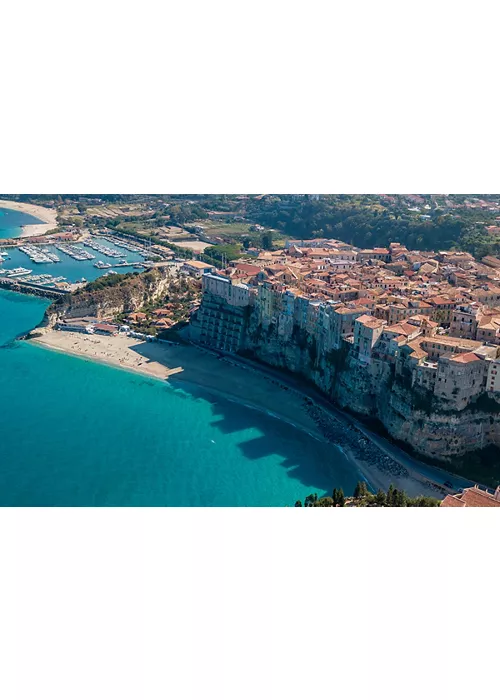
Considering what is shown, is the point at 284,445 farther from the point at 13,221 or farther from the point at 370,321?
the point at 13,221

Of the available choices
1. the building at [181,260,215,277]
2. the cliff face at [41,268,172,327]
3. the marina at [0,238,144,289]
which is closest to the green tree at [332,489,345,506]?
the cliff face at [41,268,172,327]

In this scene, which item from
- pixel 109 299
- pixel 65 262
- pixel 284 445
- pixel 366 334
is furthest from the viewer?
pixel 65 262

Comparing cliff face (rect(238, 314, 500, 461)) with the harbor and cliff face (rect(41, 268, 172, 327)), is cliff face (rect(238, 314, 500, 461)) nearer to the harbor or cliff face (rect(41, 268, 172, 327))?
cliff face (rect(41, 268, 172, 327))

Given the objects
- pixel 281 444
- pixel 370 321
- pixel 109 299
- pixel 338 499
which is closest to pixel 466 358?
pixel 370 321

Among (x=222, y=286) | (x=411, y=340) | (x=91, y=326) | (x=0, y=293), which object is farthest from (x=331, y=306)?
(x=0, y=293)

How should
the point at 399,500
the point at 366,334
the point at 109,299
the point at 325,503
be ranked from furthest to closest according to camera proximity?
the point at 109,299 → the point at 366,334 → the point at 325,503 → the point at 399,500

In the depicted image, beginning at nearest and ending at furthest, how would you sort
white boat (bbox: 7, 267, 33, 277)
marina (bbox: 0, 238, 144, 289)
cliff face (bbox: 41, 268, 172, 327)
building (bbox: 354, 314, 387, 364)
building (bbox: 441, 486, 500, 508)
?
building (bbox: 441, 486, 500, 508) → building (bbox: 354, 314, 387, 364) → cliff face (bbox: 41, 268, 172, 327) → marina (bbox: 0, 238, 144, 289) → white boat (bbox: 7, 267, 33, 277)
